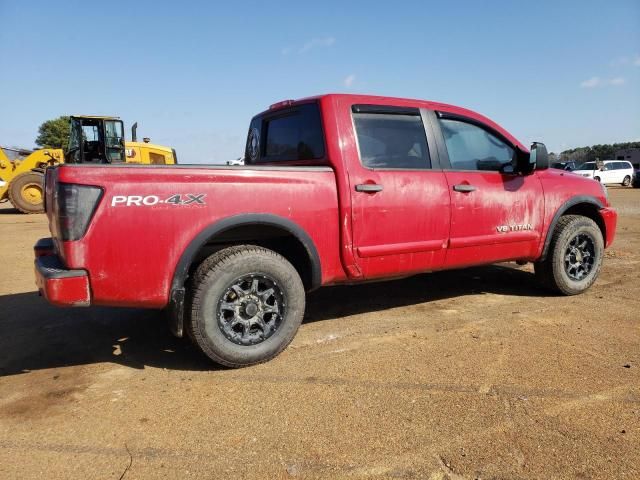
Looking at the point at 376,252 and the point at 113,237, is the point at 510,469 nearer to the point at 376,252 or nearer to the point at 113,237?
the point at 376,252

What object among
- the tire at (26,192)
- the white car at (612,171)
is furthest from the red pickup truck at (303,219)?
the white car at (612,171)

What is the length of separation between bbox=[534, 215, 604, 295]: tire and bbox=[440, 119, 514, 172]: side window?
1.00m

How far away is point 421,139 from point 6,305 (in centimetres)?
451

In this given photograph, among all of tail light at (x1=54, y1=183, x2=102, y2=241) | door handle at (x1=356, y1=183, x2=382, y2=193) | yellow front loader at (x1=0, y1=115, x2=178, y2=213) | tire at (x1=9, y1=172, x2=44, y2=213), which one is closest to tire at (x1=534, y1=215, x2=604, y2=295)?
door handle at (x1=356, y1=183, x2=382, y2=193)

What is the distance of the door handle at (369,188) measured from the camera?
141 inches

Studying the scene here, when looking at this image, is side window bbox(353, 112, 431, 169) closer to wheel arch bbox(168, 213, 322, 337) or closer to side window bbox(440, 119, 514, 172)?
side window bbox(440, 119, 514, 172)

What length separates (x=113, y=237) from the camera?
9.34ft

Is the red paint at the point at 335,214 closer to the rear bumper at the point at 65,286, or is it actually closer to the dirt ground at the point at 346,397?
the rear bumper at the point at 65,286

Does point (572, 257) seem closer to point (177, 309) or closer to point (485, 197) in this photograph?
point (485, 197)

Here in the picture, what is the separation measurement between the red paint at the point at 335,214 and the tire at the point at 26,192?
1495cm

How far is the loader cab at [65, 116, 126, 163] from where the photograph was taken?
14086 millimetres

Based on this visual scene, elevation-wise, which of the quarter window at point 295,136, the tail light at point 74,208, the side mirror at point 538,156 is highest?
the quarter window at point 295,136

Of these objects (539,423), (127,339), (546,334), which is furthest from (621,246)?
(127,339)

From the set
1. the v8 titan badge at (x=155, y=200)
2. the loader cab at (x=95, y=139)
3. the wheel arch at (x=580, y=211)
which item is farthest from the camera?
the loader cab at (x=95, y=139)
